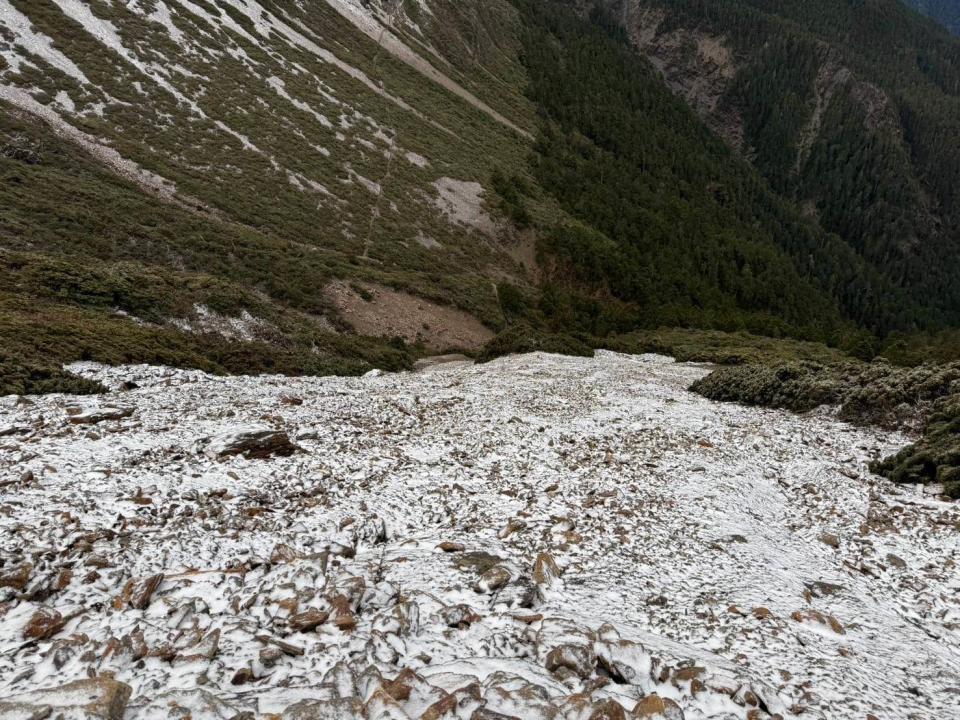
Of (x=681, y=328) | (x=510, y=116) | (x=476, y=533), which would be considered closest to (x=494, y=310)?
(x=681, y=328)

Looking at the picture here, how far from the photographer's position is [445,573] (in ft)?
27.4

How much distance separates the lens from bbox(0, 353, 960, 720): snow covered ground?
5738 mm

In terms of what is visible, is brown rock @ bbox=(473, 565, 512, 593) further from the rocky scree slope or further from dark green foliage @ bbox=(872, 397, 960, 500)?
the rocky scree slope

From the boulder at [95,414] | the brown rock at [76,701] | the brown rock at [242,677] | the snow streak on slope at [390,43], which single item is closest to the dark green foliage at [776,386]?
the brown rock at [242,677]

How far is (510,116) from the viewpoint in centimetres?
11369

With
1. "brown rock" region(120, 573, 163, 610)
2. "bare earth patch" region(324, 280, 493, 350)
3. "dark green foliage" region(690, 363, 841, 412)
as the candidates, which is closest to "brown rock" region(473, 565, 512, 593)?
"brown rock" region(120, 573, 163, 610)

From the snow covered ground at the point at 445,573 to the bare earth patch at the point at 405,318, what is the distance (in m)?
22.5

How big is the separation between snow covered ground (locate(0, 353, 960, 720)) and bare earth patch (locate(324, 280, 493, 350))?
2250cm

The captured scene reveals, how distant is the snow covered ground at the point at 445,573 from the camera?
5.74 metres

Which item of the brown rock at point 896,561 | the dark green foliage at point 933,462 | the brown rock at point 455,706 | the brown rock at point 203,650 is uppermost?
the dark green foliage at point 933,462

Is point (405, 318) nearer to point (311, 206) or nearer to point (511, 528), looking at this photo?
point (311, 206)

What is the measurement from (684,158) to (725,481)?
16985 centimetres

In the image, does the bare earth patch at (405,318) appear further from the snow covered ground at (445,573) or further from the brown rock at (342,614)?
the brown rock at (342,614)

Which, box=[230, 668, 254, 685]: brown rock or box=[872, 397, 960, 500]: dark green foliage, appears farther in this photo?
box=[872, 397, 960, 500]: dark green foliage
